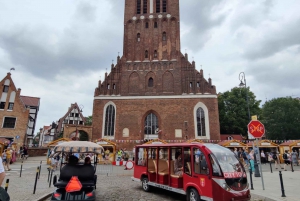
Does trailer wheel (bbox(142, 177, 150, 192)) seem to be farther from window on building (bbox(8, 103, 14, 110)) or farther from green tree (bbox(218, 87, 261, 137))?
green tree (bbox(218, 87, 261, 137))

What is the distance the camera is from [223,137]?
34344 millimetres

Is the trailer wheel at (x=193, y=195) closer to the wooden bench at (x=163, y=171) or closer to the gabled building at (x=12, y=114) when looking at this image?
the wooden bench at (x=163, y=171)

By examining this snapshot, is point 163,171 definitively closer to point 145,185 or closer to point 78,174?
point 145,185

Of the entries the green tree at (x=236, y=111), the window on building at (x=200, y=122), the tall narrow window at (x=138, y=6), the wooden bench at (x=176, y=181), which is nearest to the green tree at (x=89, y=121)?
the tall narrow window at (x=138, y=6)

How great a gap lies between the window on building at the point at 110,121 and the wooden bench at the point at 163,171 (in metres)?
20.8

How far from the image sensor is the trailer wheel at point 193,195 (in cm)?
635

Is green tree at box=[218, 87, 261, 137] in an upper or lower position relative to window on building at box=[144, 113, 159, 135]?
upper

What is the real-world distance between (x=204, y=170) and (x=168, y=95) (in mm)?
22839

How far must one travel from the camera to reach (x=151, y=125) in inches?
1134

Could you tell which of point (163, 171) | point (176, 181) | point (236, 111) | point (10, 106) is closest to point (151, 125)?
point (236, 111)

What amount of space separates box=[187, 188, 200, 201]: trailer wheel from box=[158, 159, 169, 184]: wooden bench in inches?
51.6

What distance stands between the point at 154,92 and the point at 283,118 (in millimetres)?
25718

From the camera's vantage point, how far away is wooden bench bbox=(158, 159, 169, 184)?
800 centimetres

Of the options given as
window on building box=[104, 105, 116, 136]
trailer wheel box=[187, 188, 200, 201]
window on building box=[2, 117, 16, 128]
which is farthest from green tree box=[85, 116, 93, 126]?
trailer wheel box=[187, 188, 200, 201]
